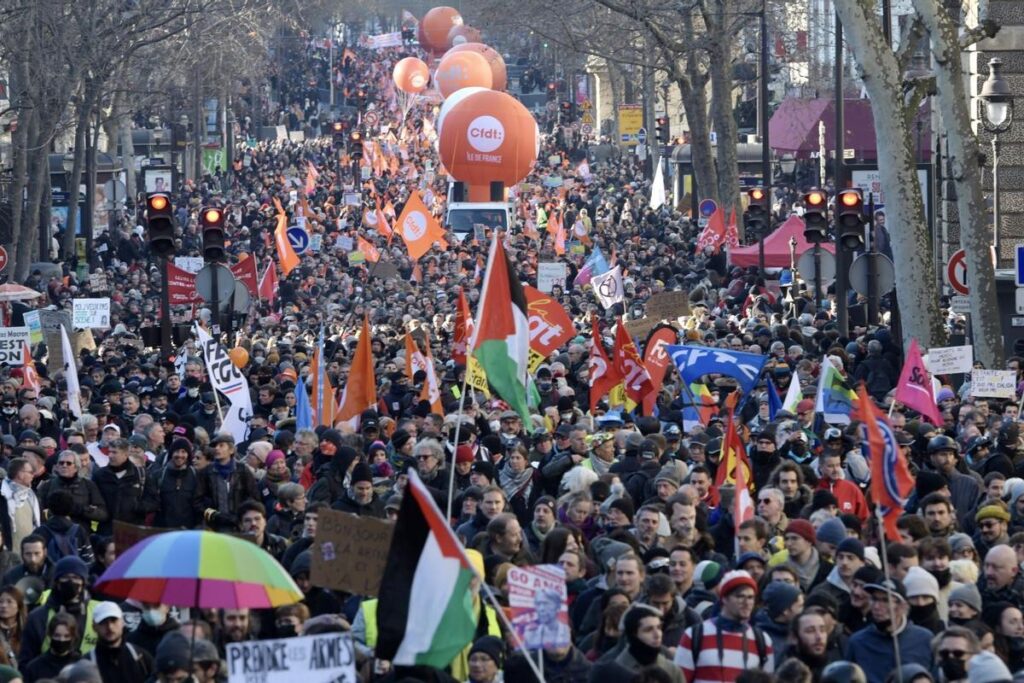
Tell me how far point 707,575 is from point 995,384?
8359 millimetres

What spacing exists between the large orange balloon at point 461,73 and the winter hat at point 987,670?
178ft

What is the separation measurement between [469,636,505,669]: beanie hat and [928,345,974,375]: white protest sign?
34.8 feet

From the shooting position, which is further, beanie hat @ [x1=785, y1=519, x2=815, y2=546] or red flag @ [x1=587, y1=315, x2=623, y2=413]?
red flag @ [x1=587, y1=315, x2=623, y2=413]

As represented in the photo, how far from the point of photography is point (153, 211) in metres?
24.0

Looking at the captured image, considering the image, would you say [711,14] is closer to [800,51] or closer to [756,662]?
[800,51]

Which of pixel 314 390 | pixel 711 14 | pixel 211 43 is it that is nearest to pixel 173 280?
pixel 314 390

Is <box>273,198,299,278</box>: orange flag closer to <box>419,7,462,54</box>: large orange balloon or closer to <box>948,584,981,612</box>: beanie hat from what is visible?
<box>948,584,981,612</box>: beanie hat

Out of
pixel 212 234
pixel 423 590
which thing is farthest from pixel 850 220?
pixel 423 590

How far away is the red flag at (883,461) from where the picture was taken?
10.8 metres

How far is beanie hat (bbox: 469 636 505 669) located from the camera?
1027cm

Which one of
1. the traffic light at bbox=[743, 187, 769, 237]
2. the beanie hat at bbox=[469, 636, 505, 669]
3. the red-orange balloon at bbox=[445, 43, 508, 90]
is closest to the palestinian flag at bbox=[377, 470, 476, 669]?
the beanie hat at bbox=[469, 636, 505, 669]

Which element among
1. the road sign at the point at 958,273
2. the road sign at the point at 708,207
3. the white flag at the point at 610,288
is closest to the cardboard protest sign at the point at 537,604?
the road sign at the point at 958,273

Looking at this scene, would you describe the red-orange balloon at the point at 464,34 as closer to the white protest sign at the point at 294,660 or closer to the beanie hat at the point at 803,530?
the beanie hat at the point at 803,530

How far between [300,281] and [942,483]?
27.6 metres
